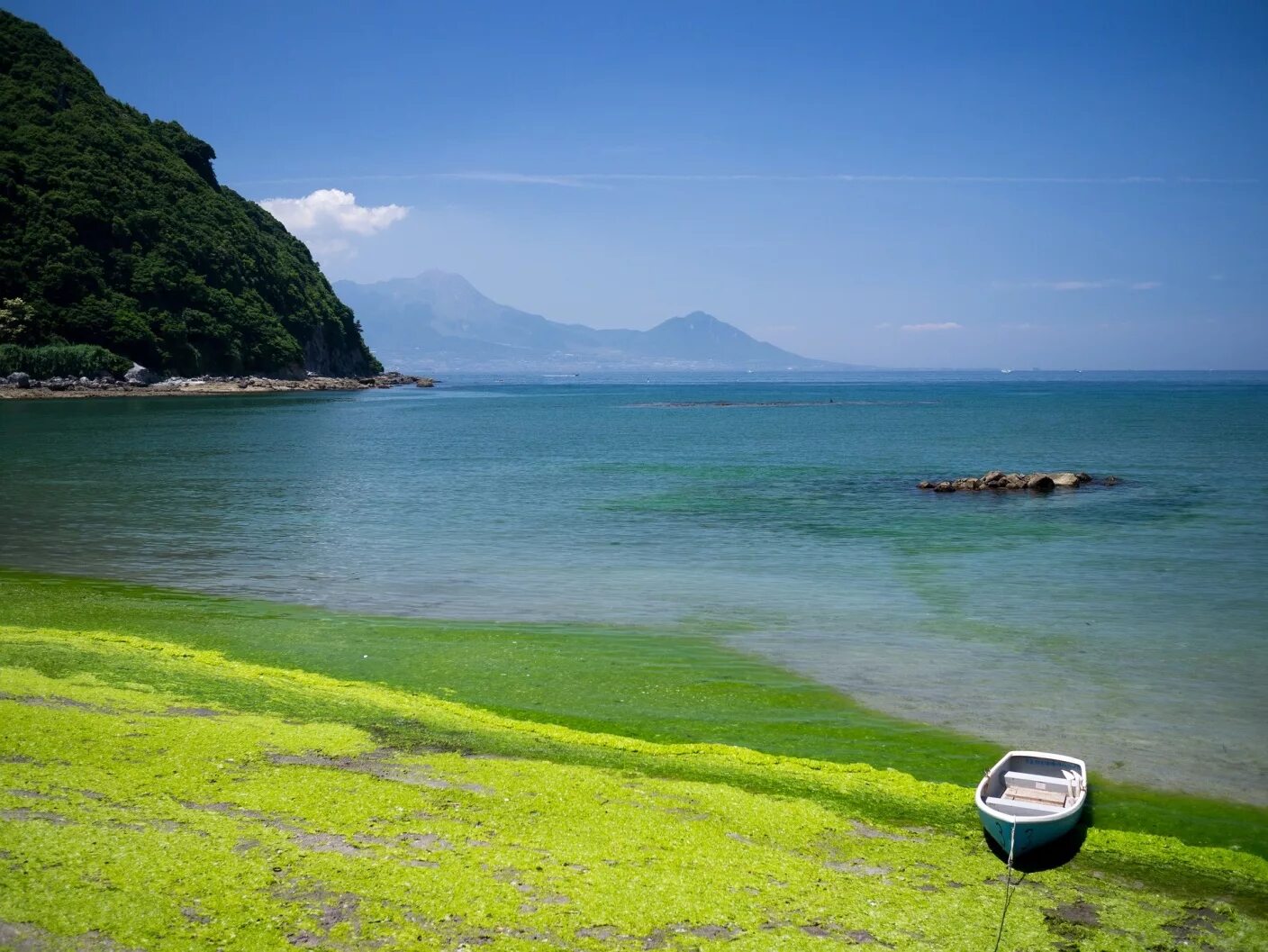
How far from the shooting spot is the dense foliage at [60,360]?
383 ft

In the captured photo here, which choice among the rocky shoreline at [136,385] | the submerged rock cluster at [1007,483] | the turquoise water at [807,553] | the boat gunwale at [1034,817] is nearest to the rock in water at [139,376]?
the rocky shoreline at [136,385]

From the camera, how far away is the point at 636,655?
18.7 metres

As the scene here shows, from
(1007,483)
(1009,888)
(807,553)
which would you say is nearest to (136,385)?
(1007,483)

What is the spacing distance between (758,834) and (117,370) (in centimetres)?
13829

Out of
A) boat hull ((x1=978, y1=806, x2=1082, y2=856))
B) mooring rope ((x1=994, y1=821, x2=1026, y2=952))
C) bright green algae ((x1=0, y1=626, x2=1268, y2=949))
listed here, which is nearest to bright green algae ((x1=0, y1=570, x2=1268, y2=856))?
bright green algae ((x1=0, y1=626, x2=1268, y2=949))

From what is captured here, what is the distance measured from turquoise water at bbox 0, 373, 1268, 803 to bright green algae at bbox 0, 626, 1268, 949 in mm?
4054

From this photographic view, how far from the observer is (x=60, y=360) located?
120875mm

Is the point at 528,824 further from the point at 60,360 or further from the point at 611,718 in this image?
the point at 60,360

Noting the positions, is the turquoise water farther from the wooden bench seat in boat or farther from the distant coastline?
the distant coastline

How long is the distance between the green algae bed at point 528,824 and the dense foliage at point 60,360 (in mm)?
119368

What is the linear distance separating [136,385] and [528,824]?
450 ft

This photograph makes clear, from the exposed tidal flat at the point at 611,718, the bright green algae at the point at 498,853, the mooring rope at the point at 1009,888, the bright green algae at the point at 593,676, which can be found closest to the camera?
the bright green algae at the point at 498,853

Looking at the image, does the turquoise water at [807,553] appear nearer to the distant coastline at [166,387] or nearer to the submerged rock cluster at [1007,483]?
the submerged rock cluster at [1007,483]

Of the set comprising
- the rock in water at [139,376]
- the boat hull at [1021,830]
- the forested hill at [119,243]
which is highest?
the forested hill at [119,243]
